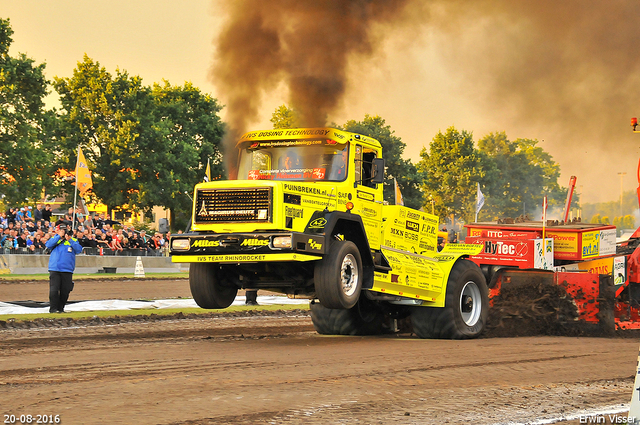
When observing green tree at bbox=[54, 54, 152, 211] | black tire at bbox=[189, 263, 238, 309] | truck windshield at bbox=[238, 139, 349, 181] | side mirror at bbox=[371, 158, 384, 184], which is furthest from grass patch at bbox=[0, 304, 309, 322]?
green tree at bbox=[54, 54, 152, 211]

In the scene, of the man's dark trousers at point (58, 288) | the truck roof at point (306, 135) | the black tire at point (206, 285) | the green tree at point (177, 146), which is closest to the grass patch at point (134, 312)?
the man's dark trousers at point (58, 288)

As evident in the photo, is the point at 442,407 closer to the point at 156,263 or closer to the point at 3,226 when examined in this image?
the point at 3,226

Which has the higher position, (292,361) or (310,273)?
(310,273)

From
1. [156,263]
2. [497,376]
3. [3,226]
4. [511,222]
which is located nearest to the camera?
[497,376]

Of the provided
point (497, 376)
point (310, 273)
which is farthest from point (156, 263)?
point (497, 376)

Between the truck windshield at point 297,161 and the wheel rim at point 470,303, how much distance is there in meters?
3.23

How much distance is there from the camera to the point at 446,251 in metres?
13.9

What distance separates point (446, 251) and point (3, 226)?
19.2m

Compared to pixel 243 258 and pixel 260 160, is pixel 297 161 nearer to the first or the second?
pixel 260 160

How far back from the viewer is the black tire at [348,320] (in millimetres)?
13820

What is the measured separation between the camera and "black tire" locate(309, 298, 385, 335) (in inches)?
544

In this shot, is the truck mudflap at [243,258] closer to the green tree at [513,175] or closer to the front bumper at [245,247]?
the front bumper at [245,247]

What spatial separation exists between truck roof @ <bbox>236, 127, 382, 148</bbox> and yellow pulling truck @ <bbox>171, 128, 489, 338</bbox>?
2 cm

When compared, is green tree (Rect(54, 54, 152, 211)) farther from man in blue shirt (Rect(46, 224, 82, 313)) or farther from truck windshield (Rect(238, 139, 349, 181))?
truck windshield (Rect(238, 139, 349, 181))
